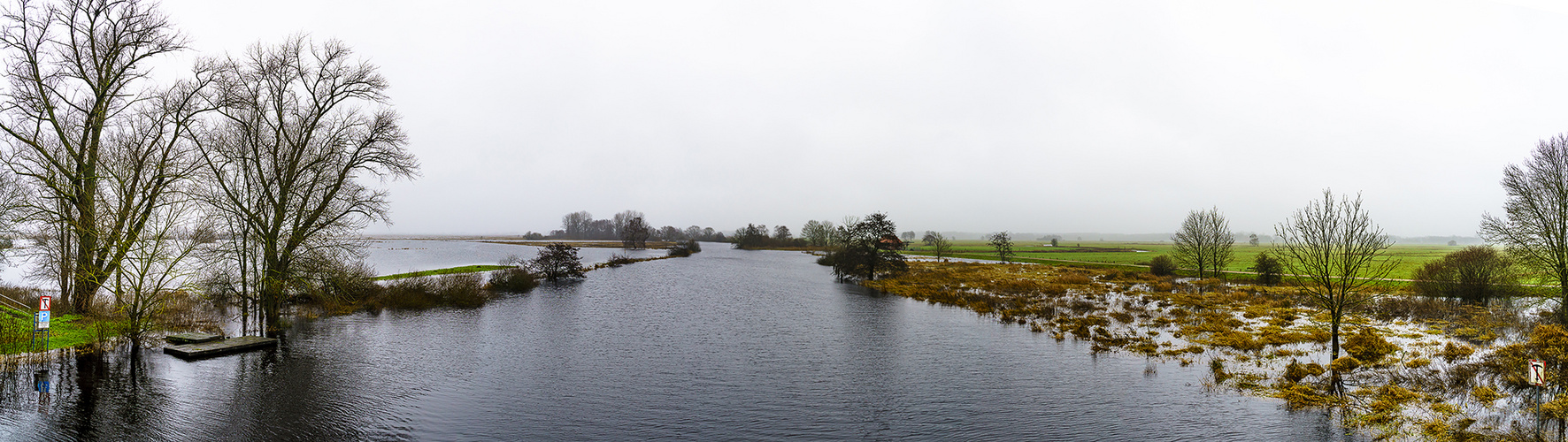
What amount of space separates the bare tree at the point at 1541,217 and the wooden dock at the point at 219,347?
46384 millimetres

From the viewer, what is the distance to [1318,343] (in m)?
19.2

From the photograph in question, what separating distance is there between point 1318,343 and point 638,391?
22048mm

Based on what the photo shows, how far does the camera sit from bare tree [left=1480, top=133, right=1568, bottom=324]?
76.1 ft

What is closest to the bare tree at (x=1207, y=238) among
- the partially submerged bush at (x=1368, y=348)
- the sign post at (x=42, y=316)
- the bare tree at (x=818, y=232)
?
the partially submerged bush at (x=1368, y=348)

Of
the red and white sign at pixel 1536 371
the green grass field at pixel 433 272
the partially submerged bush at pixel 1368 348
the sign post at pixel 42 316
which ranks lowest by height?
the partially submerged bush at pixel 1368 348

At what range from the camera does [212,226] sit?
18.0m

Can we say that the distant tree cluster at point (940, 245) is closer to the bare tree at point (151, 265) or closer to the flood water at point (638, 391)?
the flood water at point (638, 391)

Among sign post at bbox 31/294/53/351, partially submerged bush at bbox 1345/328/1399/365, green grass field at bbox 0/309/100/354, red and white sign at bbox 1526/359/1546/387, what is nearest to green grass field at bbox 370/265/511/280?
green grass field at bbox 0/309/100/354

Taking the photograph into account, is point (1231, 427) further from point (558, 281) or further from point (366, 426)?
point (558, 281)

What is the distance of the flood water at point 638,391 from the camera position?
11023 mm

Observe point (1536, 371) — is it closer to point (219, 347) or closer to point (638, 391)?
point (638, 391)

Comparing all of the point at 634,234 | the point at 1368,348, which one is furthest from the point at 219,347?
the point at 634,234

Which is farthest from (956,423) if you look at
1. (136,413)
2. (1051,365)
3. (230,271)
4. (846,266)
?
(846,266)

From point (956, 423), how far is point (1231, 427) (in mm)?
5249
